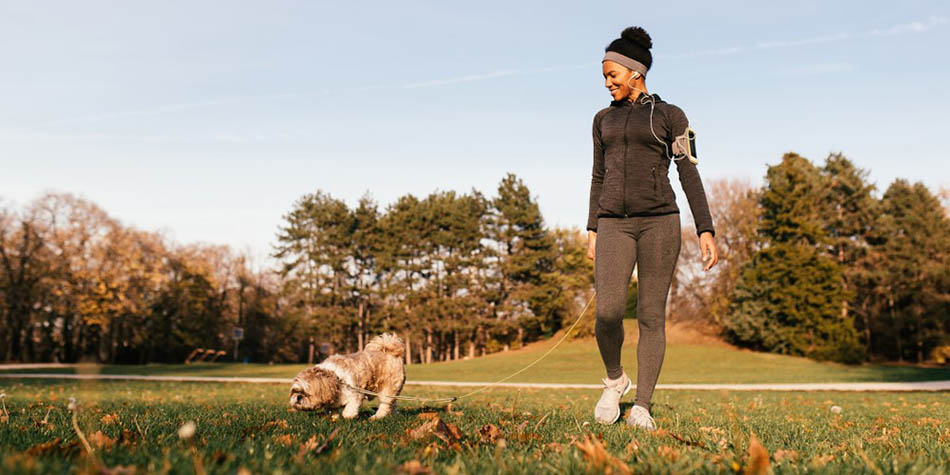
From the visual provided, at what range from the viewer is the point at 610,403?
4.08 meters

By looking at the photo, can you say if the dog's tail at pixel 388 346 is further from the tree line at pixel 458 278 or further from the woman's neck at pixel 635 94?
the tree line at pixel 458 278

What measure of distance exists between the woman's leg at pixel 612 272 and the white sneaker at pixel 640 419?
0.40 m

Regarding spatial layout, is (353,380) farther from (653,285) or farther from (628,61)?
(628,61)

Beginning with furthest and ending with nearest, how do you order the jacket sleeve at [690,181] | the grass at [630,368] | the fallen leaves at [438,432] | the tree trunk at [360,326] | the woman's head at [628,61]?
the tree trunk at [360,326]
the grass at [630,368]
the woman's head at [628,61]
the jacket sleeve at [690,181]
the fallen leaves at [438,432]

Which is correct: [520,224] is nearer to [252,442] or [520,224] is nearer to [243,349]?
[243,349]

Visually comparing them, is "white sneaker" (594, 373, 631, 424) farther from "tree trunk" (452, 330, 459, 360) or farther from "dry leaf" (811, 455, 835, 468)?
"tree trunk" (452, 330, 459, 360)

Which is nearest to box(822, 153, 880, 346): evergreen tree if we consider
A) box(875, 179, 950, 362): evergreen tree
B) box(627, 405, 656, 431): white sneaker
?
box(875, 179, 950, 362): evergreen tree

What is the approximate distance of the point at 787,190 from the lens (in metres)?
37.3

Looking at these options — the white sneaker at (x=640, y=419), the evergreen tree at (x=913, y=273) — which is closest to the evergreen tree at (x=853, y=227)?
the evergreen tree at (x=913, y=273)

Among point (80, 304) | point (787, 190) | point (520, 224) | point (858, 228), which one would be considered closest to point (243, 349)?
point (80, 304)

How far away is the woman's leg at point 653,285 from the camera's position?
4.10 metres

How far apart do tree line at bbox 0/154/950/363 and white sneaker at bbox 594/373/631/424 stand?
28715 mm

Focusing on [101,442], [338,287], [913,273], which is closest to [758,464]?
[101,442]

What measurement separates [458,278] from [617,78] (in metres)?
43.7
